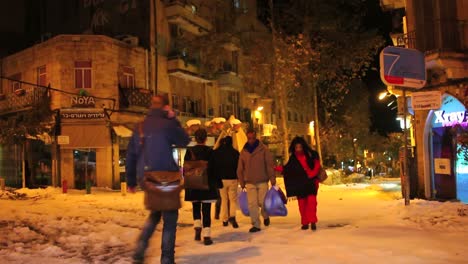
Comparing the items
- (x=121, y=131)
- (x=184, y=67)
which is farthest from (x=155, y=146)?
(x=184, y=67)

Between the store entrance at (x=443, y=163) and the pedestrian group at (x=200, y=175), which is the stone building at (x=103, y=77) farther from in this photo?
the store entrance at (x=443, y=163)

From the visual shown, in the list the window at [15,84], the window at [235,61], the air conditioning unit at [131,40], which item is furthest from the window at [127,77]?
the window at [235,61]

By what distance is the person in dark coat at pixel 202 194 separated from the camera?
24.6 feet

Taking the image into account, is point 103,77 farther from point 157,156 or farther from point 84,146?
point 157,156

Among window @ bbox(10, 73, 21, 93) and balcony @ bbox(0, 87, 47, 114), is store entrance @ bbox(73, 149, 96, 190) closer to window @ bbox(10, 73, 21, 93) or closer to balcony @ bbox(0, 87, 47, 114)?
balcony @ bbox(0, 87, 47, 114)

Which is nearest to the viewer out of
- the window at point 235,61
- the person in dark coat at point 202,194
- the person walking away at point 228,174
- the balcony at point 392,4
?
the person in dark coat at point 202,194

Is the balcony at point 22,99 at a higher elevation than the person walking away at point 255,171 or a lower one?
higher

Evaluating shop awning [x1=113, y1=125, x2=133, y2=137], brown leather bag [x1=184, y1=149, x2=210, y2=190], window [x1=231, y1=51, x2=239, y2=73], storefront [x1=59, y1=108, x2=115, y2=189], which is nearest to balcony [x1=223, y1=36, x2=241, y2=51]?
window [x1=231, y1=51, x2=239, y2=73]

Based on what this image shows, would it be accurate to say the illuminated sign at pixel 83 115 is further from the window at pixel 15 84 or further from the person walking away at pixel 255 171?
the person walking away at pixel 255 171

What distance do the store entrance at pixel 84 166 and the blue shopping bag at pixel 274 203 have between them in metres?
19.6

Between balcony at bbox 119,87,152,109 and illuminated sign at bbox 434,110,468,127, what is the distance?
723 inches

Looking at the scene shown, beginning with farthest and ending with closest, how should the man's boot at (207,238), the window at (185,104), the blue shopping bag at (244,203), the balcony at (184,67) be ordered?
1. the window at (185,104)
2. the balcony at (184,67)
3. the blue shopping bag at (244,203)
4. the man's boot at (207,238)

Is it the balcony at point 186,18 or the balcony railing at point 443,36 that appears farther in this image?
the balcony at point 186,18

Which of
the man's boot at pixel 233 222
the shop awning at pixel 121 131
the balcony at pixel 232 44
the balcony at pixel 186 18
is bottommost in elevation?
the man's boot at pixel 233 222
